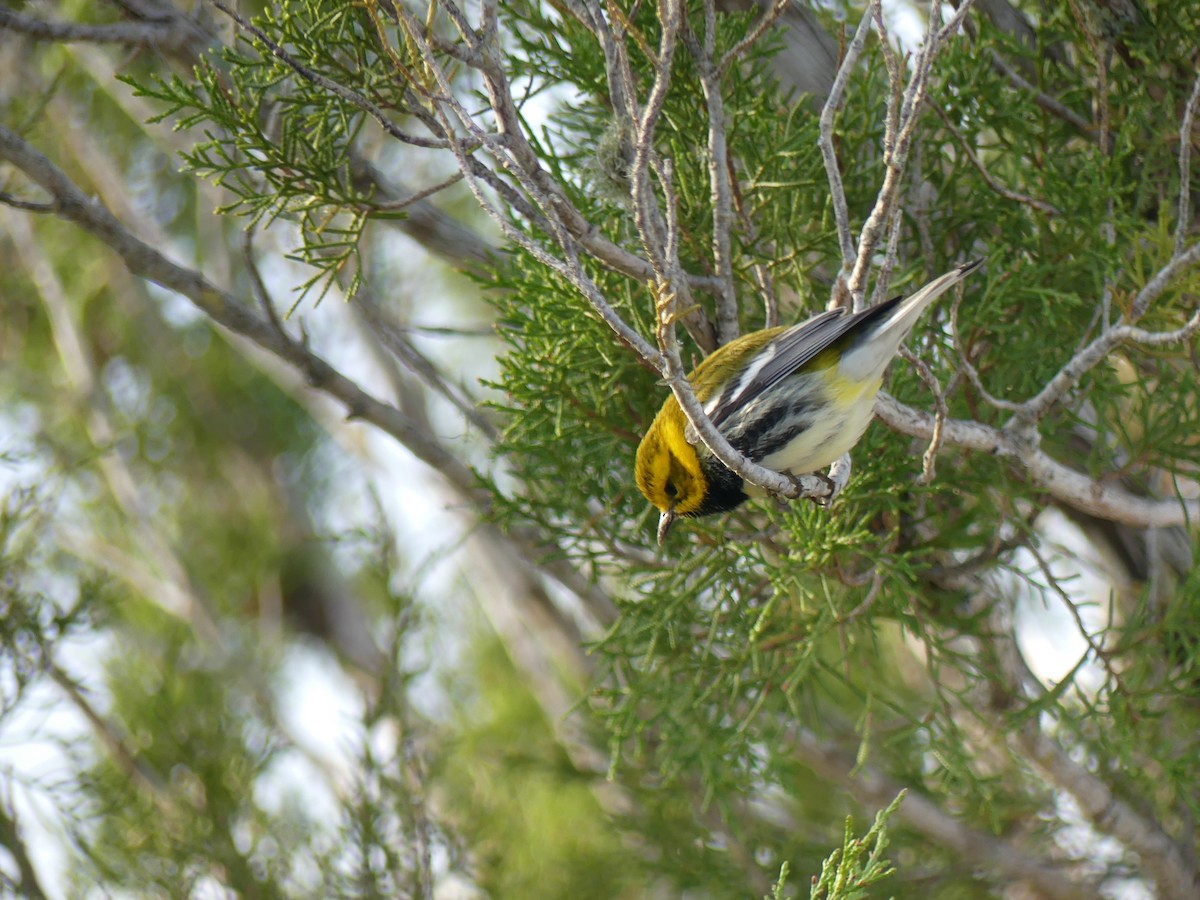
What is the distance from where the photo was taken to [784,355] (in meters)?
2.32

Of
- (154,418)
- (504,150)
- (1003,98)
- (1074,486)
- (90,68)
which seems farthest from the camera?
(154,418)

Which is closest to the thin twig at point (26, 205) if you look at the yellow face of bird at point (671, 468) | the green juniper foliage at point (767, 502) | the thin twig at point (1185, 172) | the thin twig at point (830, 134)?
the green juniper foliage at point (767, 502)

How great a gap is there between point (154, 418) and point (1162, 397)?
209 inches

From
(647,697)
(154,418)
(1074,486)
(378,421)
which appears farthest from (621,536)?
(154,418)

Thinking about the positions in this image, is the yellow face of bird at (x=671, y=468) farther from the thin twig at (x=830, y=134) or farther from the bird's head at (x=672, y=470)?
the thin twig at (x=830, y=134)

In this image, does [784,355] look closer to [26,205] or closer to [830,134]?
[830,134]

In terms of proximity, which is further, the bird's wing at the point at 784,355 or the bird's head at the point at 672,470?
the bird's head at the point at 672,470

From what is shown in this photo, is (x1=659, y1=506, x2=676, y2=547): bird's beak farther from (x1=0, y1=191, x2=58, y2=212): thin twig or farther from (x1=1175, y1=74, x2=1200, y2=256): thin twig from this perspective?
(x1=0, y1=191, x2=58, y2=212): thin twig

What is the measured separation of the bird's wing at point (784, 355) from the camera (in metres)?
2.20

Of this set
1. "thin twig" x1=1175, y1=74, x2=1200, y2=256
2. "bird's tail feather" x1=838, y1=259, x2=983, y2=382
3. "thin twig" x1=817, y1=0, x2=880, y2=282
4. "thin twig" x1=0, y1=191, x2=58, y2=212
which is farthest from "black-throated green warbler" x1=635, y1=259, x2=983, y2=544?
"thin twig" x1=0, y1=191, x2=58, y2=212

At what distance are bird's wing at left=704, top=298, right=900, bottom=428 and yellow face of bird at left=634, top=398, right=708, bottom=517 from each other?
0.10 metres

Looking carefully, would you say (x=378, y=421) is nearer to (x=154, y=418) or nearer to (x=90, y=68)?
(x=90, y=68)

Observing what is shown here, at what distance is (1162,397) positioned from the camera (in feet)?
8.49

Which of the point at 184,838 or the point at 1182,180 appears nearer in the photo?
the point at 1182,180
